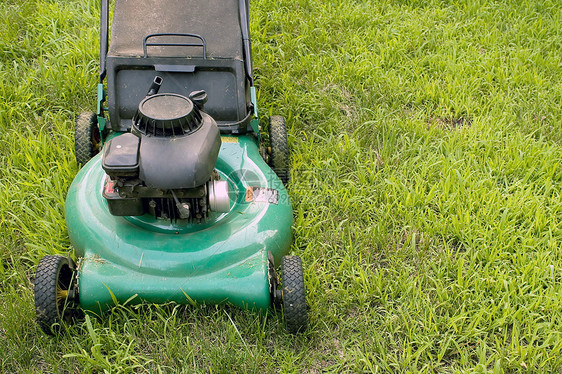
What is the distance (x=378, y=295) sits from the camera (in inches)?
122

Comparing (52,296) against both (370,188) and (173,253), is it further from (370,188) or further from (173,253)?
(370,188)

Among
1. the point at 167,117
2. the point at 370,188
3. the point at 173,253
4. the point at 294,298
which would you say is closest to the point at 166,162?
the point at 167,117

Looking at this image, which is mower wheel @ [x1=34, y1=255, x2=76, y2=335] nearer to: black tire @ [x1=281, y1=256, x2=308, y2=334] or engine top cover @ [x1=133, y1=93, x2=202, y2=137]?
engine top cover @ [x1=133, y1=93, x2=202, y2=137]

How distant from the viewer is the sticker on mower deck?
123 inches

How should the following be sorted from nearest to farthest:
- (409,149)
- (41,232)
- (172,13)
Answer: (41,232) → (172,13) → (409,149)

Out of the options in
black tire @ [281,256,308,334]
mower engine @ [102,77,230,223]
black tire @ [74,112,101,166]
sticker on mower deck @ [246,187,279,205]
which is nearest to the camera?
mower engine @ [102,77,230,223]

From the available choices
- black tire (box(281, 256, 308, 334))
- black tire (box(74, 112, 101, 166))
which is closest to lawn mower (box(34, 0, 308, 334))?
black tire (box(281, 256, 308, 334))

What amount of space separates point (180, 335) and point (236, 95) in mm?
1389

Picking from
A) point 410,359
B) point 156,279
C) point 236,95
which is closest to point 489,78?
point 236,95

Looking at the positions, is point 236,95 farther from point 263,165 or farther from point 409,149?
point 409,149

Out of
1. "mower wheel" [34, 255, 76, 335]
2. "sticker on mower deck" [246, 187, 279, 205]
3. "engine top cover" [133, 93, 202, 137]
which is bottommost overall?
"mower wheel" [34, 255, 76, 335]

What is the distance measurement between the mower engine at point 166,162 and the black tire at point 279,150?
88 cm

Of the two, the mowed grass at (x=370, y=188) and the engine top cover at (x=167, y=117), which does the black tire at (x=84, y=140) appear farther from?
the engine top cover at (x=167, y=117)

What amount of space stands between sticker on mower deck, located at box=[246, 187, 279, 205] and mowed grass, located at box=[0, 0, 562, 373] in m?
0.36
